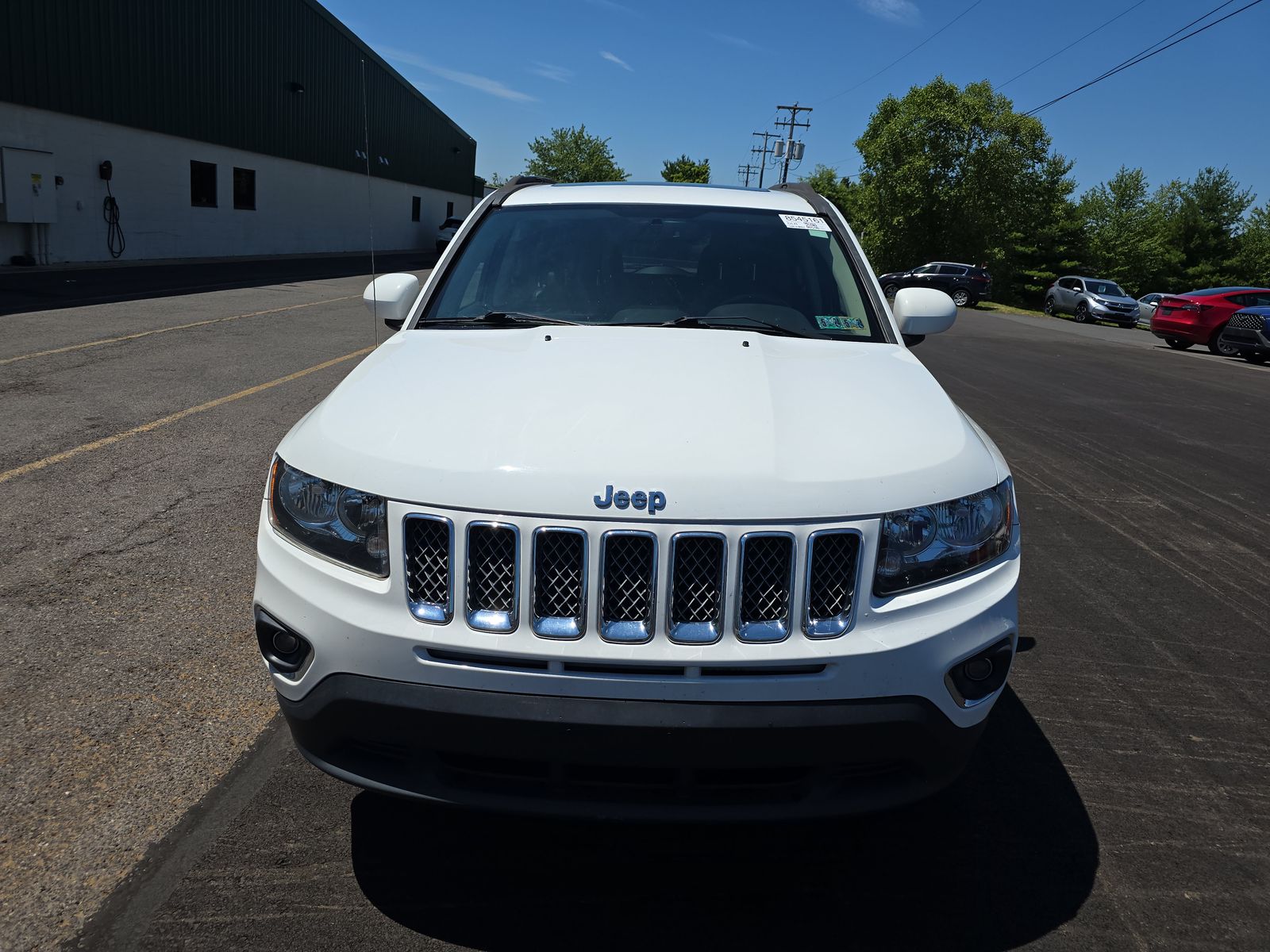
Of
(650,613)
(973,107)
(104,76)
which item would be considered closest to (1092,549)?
(650,613)

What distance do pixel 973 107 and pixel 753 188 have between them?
184ft

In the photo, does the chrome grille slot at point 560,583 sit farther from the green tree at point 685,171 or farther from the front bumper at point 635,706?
the green tree at point 685,171

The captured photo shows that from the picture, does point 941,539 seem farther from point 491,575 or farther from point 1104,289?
point 1104,289

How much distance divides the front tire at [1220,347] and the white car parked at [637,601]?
73.1 feet

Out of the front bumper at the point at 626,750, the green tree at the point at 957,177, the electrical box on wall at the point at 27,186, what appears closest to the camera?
the front bumper at the point at 626,750

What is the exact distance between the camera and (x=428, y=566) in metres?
2.18

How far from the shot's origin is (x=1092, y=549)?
218 inches

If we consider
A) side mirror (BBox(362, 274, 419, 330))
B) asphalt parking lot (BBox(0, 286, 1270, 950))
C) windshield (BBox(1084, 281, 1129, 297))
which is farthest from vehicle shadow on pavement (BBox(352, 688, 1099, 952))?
windshield (BBox(1084, 281, 1129, 297))

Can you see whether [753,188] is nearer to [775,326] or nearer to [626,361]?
[775,326]

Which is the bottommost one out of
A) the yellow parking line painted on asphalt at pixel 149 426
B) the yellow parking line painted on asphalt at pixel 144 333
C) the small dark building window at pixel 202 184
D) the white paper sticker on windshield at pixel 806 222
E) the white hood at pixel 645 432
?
the yellow parking line painted on asphalt at pixel 149 426

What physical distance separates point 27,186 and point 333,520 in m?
23.7

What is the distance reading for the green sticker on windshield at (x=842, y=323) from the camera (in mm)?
3473

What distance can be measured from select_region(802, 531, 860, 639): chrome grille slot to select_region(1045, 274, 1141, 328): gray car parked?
1404 inches


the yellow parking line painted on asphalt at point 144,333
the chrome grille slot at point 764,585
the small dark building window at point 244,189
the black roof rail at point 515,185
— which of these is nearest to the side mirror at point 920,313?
the black roof rail at point 515,185
